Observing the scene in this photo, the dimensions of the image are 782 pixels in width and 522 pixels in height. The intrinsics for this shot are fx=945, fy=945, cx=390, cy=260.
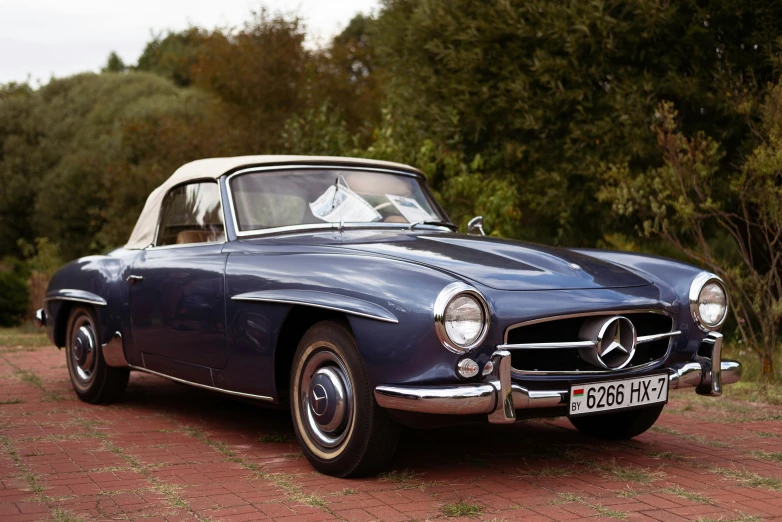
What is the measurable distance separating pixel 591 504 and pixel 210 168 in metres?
3.03

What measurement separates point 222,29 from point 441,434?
1910 centimetres

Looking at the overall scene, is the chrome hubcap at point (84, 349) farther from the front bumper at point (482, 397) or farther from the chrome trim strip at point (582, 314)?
the chrome trim strip at point (582, 314)

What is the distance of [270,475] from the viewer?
4273 millimetres

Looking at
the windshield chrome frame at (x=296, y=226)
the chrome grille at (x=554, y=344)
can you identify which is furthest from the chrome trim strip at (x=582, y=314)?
the windshield chrome frame at (x=296, y=226)

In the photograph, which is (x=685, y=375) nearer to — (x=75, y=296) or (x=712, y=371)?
(x=712, y=371)

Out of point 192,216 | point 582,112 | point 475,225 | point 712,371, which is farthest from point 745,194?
point 192,216

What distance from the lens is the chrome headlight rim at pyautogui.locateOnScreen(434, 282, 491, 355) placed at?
12.2 feet

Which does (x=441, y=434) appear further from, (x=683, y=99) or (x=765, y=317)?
(x=683, y=99)

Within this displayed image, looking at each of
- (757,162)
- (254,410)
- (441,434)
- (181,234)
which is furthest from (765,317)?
(181,234)

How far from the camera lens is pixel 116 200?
25156 mm

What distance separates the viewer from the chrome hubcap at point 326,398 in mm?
4117

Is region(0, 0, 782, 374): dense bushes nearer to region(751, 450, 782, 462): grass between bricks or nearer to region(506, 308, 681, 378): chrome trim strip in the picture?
region(751, 450, 782, 462): grass between bricks

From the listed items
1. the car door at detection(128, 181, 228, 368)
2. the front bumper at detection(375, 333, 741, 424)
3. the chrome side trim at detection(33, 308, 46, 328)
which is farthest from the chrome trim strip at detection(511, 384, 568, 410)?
the chrome side trim at detection(33, 308, 46, 328)

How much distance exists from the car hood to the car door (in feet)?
2.57
